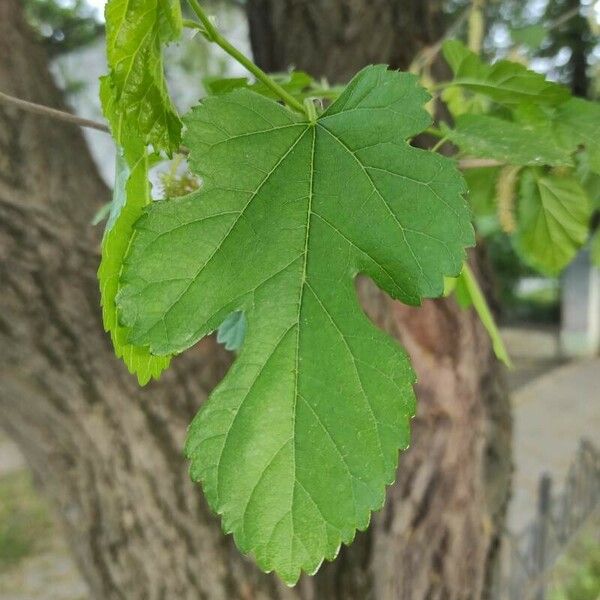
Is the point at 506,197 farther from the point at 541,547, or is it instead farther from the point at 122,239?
the point at 541,547

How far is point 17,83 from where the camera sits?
93cm

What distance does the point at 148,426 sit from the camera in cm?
96

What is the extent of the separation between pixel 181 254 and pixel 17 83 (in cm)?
76

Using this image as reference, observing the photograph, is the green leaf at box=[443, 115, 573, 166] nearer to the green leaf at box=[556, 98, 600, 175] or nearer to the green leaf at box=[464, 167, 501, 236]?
the green leaf at box=[556, 98, 600, 175]

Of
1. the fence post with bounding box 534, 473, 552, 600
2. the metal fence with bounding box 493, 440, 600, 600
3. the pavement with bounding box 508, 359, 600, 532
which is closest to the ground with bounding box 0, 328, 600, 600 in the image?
the pavement with bounding box 508, 359, 600, 532

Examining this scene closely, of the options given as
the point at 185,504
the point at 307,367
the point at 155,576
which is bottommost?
the point at 155,576

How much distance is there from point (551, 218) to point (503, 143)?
28 cm

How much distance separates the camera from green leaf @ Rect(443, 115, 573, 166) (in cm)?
34

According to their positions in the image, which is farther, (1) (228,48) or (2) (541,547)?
(2) (541,547)

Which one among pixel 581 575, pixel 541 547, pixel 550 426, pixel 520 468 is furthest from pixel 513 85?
pixel 550 426

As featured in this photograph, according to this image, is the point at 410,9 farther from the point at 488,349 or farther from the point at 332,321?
the point at 332,321

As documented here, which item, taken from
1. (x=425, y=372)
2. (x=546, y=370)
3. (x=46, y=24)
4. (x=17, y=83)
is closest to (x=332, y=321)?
(x=425, y=372)

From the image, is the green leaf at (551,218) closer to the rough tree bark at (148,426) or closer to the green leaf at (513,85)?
the green leaf at (513,85)

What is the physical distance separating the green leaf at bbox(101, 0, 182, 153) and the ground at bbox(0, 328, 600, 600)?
69.3 inches
